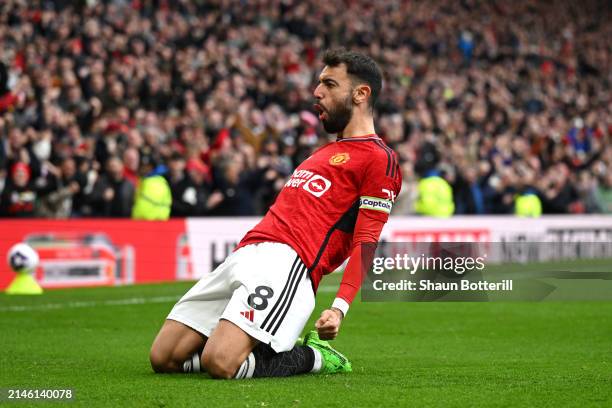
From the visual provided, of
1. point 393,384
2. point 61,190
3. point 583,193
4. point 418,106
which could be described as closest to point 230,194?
point 61,190

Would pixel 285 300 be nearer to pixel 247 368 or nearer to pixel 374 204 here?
pixel 247 368

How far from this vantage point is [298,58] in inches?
1020

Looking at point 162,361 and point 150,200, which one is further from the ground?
point 150,200

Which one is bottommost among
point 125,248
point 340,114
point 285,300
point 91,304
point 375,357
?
point 375,357

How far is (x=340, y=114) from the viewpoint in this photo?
7082 millimetres

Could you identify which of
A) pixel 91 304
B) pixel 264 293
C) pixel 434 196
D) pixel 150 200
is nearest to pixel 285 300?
pixel 264 293

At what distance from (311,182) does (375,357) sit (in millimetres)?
1926

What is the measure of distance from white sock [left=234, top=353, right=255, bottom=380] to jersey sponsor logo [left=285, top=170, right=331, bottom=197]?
1079mm

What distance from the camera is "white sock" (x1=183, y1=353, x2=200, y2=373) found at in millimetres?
7297

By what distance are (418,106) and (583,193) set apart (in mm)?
4409

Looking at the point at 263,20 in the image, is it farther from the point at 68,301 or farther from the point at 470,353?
the point at 470,353

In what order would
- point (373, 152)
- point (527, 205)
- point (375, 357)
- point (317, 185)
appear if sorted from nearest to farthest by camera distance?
point (373, 152) < point (317, 185) < point (375, 357) < point (527, 205)

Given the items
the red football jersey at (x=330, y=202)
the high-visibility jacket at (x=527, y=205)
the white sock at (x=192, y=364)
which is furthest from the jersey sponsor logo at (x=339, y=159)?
the high-visibility jacket at (x=527, y=205)

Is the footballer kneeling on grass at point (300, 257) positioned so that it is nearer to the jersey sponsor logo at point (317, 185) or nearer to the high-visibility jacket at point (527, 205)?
the jersey sponsor logo at point (317, 185)
